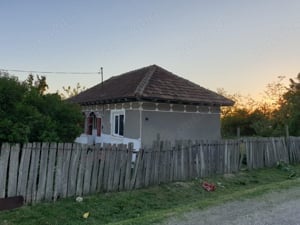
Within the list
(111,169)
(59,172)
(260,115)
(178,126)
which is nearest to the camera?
(59,172)

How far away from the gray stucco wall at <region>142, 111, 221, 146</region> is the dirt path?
704 cm

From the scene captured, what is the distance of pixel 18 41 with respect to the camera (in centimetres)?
1511

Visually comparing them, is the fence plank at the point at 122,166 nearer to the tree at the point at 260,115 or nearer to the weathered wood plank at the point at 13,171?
the weathered wood plank at the point at 13,171

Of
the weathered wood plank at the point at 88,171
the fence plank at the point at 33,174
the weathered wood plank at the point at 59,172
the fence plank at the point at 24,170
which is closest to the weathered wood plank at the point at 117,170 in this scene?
the weathered wood plank at the point at 88,171

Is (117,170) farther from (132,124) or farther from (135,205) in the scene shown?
(132,124)

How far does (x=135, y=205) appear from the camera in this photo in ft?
22.8

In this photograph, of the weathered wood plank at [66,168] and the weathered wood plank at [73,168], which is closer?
the weathered wood plank at [66,168]

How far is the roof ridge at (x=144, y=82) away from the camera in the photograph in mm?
13293

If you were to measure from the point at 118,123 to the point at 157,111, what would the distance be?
2.38m

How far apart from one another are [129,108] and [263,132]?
13047mm

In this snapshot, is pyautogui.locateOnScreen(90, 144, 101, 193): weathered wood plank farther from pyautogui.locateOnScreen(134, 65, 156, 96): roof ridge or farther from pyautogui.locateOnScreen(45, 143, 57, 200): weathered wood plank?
pyautogui.locateOnScreen(134, 65, 156, 96): roof ridge

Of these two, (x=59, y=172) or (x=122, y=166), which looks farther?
(x=122, y=166)

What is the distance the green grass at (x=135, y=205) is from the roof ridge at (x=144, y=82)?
17.0 feet

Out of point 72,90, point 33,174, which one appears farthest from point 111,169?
point 72,90
